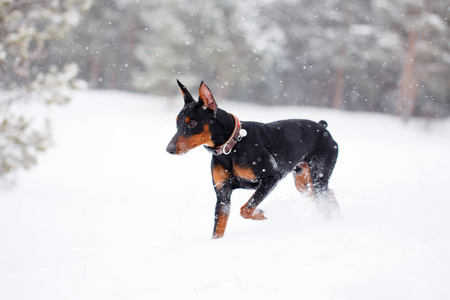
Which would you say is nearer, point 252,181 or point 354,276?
point 354,276

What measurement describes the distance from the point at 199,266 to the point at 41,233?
4.28m

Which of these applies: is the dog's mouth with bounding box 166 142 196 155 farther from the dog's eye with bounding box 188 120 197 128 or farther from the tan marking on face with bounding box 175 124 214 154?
the dog's eye with bounding box 188 120 197 128

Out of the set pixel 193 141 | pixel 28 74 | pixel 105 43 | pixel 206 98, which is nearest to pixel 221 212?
pixel 193 141

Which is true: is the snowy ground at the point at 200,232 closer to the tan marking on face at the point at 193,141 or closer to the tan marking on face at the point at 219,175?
the tan marking on face at the point at 219,175

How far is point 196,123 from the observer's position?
335cm

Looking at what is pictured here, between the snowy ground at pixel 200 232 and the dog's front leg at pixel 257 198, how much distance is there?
193 millimetres

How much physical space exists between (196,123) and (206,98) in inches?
9.4

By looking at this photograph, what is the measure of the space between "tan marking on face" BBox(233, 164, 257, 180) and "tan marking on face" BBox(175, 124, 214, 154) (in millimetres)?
330

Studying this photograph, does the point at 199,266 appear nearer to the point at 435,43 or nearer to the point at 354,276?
the point at 354,276

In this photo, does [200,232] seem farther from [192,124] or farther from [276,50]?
[276,50]

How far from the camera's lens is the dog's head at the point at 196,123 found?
3.27 meters

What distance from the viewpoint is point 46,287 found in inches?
101

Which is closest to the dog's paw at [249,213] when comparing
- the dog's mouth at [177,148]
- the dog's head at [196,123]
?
the dog's head at [196,123]

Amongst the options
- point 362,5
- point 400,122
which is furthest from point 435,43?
point 362,5
